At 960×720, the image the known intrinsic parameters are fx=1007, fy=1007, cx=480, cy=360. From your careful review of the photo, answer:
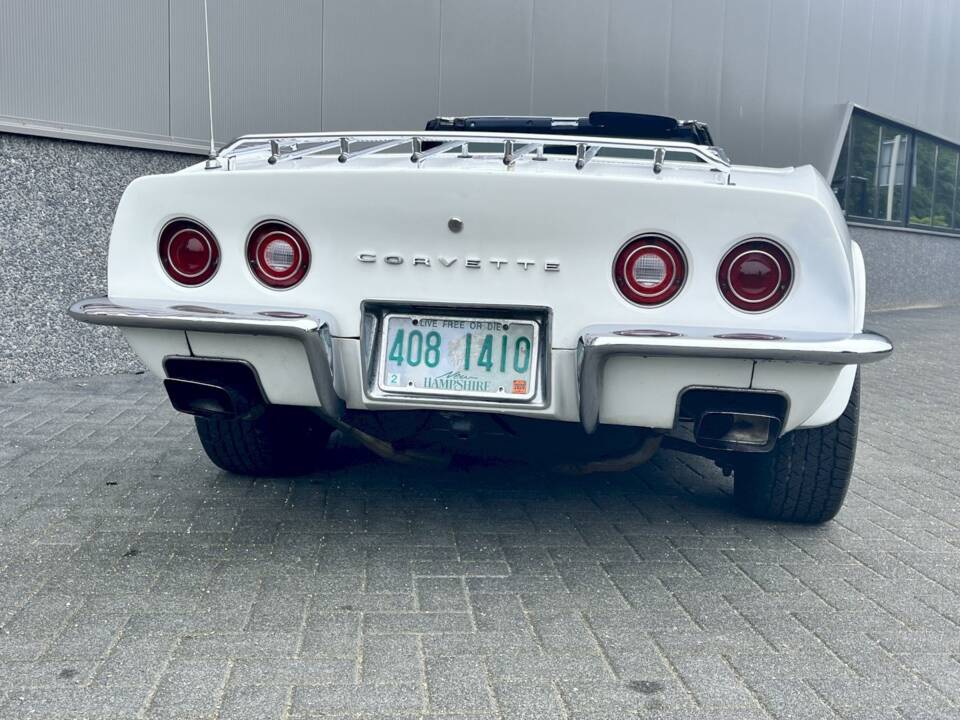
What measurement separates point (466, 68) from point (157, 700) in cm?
630

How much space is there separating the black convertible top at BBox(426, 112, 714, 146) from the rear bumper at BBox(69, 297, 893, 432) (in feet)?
5.21

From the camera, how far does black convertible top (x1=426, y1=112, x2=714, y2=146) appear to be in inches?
161

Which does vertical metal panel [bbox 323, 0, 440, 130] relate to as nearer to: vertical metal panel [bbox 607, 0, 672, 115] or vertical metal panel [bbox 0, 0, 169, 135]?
vertical metal panel [bbox 0, 0, 169, 135]

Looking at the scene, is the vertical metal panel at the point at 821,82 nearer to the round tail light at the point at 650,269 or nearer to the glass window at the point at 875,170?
the glass window at the point at 875,170

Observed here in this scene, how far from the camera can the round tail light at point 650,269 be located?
2.71 metres

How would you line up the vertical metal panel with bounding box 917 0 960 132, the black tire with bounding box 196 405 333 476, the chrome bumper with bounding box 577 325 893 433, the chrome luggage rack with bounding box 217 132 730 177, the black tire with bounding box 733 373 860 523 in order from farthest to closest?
the vertical metal panel with bounding box 917 0 960 132, the black tire with bounding box 196 405 333 476, the black tire with bounding box 733 373 860 523, the chrome luggage rack with bounding box 217 132 730 177, the chrome bumper with bounding box 577 325 893 433

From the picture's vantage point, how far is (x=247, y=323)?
2715 millimetres

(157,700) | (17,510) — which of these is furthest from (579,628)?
(17,510)

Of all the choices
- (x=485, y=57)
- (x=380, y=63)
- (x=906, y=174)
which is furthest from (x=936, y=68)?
(x=380, y=63)

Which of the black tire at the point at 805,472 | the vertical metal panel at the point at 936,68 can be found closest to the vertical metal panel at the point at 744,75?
the vertical metal panel at the point at 936,68

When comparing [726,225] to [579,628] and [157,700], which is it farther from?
[157,700]

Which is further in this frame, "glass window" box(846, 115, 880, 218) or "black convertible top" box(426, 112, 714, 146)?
"glass window" box(846, 115, 880, 218)

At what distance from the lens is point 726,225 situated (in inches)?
104

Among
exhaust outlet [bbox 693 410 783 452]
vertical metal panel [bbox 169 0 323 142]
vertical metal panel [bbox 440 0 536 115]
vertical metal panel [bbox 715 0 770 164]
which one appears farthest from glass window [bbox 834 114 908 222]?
exhaust outlet [bbox 693 410 783 452]
